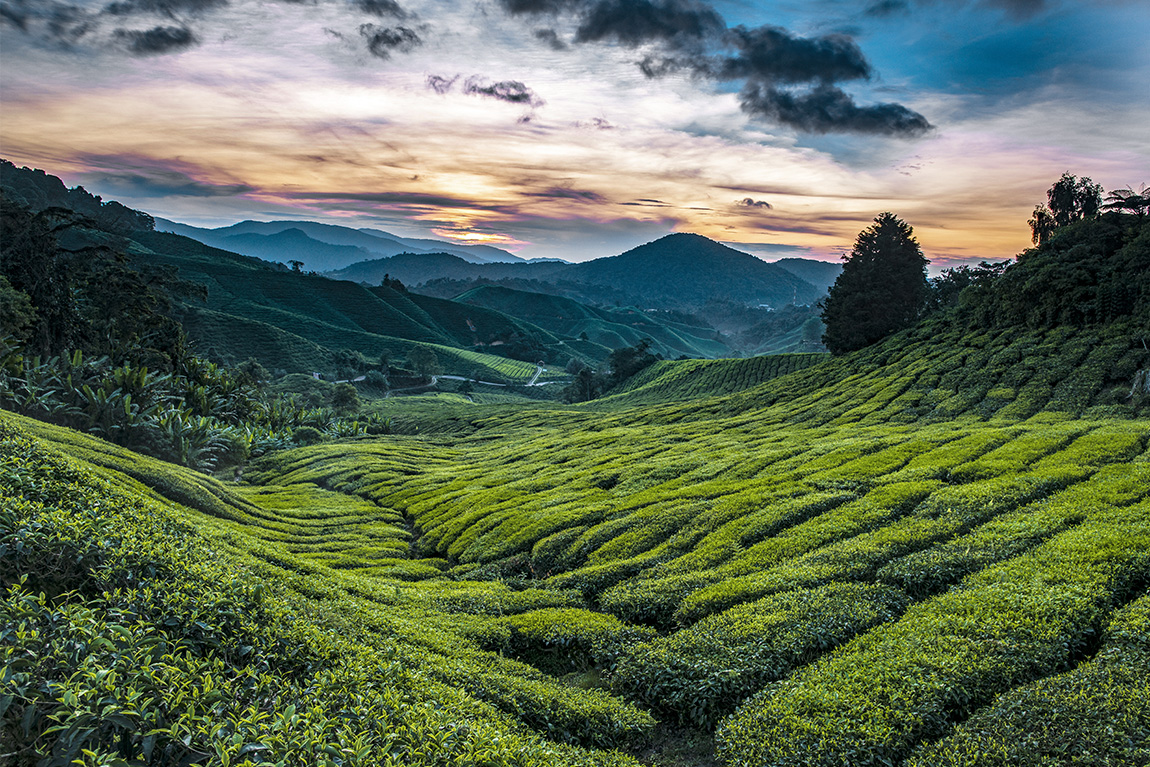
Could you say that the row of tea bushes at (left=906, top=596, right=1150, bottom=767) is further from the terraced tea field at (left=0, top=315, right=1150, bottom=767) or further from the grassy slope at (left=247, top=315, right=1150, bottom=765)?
the grassy slope at (left=247, top=315, right=1150, bottom=765)

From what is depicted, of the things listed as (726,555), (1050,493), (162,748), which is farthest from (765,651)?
(1050,493)

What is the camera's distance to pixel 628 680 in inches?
466

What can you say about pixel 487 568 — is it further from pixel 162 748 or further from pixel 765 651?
pixel 162 748

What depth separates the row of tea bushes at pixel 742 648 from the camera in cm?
1093

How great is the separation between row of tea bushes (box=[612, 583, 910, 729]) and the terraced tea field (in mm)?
60

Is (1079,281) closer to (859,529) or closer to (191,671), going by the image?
(859,529)

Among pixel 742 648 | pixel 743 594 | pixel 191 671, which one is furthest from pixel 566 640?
pixel 191 671

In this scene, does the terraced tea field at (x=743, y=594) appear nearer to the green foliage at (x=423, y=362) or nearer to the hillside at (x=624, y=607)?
the hillside at (x=624, y=607)

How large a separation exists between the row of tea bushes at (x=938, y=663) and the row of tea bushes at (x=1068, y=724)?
0.40m

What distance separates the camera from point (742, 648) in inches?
458

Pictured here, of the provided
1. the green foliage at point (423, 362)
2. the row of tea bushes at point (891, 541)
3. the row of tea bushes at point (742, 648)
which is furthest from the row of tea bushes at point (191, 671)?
the green foliage at point (423, 362)

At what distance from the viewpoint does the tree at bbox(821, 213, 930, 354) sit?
215 feet

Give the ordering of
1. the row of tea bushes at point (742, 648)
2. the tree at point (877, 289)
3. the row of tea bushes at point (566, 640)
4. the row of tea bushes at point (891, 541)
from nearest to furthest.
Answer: the row of tea bushes at point (742, 648) → the row of tea bushes at point (566, 640) → the row of tea bushes at point (891, 541) → the tree at point (877, 289)

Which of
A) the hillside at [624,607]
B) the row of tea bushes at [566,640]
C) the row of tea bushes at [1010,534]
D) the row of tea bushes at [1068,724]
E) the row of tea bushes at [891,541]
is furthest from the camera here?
the row of tea bushes at [891,541]
